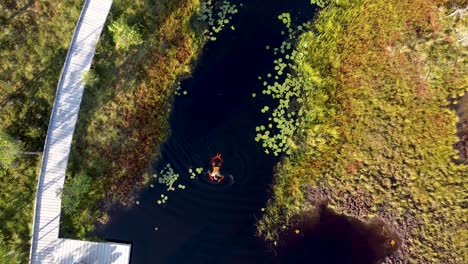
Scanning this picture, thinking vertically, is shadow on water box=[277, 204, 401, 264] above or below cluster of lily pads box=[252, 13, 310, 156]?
below

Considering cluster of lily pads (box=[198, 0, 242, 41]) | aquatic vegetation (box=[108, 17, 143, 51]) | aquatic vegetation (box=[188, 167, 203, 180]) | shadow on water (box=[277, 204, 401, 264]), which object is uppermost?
cluster of lily pads (box=[198, 0, 242, 41])

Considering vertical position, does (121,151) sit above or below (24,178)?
above

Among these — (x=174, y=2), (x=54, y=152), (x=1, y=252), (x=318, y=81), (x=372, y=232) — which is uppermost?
(x=174, y=2)

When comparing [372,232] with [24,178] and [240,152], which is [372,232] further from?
[24,178]

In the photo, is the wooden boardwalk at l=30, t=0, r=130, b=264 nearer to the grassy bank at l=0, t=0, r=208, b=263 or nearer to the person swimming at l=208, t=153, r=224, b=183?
the grassy bank at l=0, t=0, r=208, b=263

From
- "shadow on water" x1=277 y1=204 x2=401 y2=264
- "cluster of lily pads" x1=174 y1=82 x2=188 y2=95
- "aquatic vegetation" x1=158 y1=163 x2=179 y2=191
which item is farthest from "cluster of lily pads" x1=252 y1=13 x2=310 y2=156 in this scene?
"aquatic vegetation" x1=158 y1=163 x2=179 y2=191

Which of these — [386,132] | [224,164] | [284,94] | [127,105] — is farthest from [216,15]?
[386,132]

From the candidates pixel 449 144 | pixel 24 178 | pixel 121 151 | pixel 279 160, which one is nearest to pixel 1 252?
pixel 24 178
